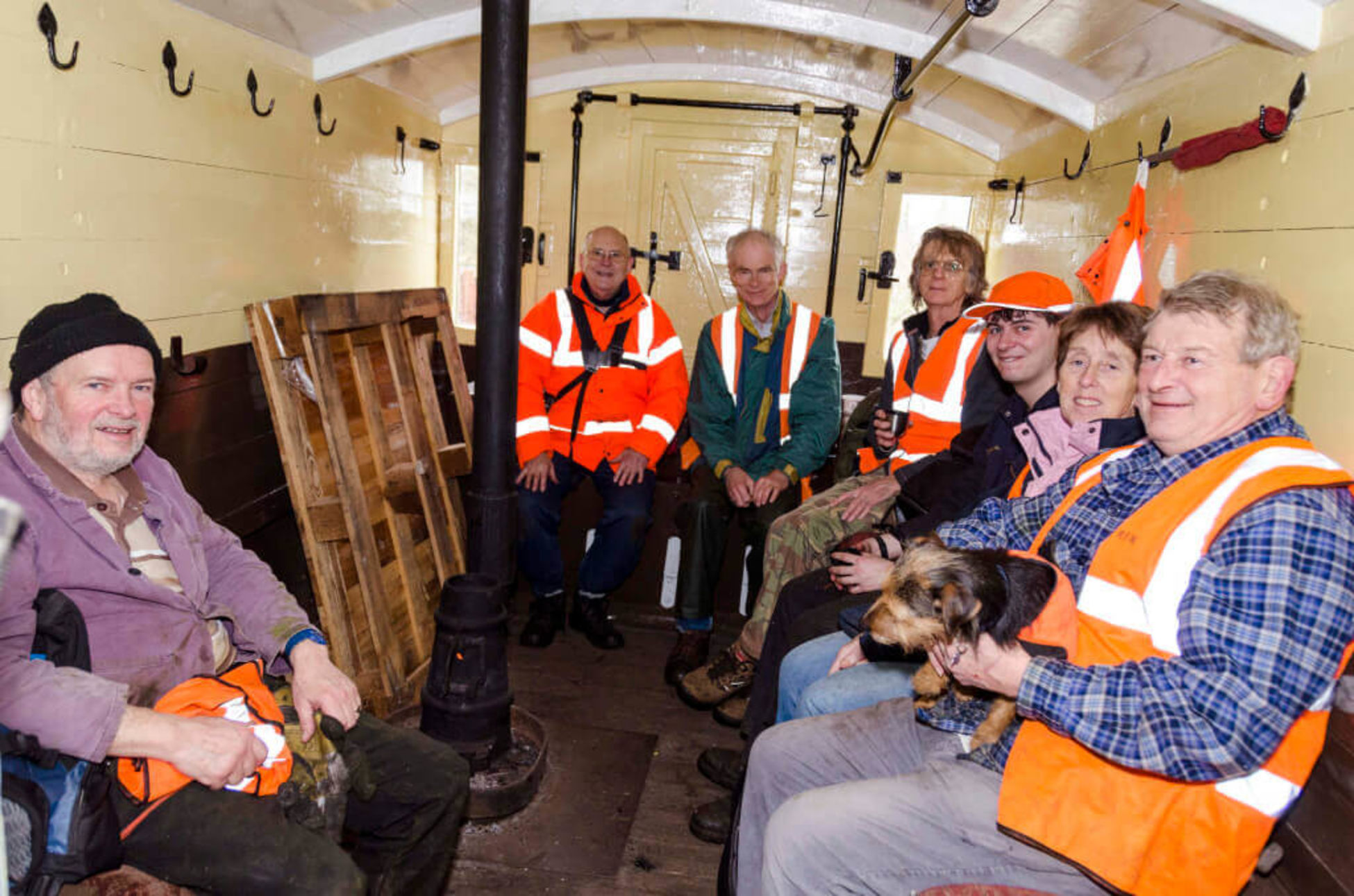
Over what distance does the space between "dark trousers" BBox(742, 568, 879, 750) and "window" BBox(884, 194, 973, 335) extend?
11.3 feet

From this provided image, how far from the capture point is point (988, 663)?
151cm

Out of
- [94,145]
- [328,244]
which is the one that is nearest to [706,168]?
[328,244]

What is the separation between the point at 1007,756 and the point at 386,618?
2323 mm

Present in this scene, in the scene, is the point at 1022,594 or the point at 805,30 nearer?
the point at 1022,594

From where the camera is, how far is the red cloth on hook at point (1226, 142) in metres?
2.34

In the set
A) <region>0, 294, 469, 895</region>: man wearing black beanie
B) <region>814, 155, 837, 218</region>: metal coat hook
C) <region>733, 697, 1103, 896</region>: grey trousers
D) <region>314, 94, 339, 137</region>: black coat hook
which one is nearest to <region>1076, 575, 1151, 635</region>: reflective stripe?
<region>733, 697, 1103, 896</region>: grey trousers

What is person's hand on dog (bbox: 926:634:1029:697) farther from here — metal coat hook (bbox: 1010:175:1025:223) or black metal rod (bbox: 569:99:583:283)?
black metal rod (bbox: 569:99:583:283)

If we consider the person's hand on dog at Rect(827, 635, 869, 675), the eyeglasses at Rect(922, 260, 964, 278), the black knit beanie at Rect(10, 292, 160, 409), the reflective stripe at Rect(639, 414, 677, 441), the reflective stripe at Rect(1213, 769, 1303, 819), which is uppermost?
the eyeglasses at Rect(922, 260, 964, 278)

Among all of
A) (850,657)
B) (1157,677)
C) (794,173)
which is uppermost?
(794,173)

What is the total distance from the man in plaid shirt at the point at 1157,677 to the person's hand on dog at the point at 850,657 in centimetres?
24

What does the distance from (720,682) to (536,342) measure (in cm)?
163

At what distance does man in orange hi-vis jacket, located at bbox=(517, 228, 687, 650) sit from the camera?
12.5 ft

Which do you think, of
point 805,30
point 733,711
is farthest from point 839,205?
point 733,711

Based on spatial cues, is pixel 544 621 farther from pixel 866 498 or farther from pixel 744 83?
pixel 744 83
